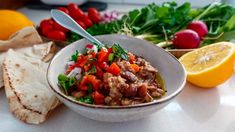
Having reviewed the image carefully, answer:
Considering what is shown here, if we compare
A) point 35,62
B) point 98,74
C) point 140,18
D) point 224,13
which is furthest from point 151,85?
point 224,13

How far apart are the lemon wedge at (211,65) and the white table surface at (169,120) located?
47mm

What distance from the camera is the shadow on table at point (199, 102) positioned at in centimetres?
72

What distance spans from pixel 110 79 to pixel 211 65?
0.31m

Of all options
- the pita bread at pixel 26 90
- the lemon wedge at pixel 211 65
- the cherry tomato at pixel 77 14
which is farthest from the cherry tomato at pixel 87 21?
the lemon wedge at pixel 211 65

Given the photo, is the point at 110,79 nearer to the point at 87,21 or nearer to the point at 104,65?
the point at 104,65

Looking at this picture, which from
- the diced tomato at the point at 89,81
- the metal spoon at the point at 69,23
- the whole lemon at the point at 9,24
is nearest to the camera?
the diced tomato at the point at 89,81

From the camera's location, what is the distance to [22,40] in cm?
99

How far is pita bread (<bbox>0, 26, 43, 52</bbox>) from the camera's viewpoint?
3.20 feet

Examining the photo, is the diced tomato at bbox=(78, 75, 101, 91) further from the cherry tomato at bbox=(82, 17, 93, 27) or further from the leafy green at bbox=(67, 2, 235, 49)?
the cherry tomato at bbox=(82, 17, 93, 27)

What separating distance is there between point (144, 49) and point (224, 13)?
1.73 ft

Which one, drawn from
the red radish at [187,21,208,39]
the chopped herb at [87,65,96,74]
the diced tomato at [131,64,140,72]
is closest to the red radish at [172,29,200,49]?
the red radish at [187,21,208,39]

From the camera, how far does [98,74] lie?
725 mm

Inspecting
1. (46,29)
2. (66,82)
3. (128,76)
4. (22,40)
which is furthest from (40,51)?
(128,76)

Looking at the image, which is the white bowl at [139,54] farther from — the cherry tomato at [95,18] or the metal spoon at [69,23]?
the cherry tomato at [95,18]
